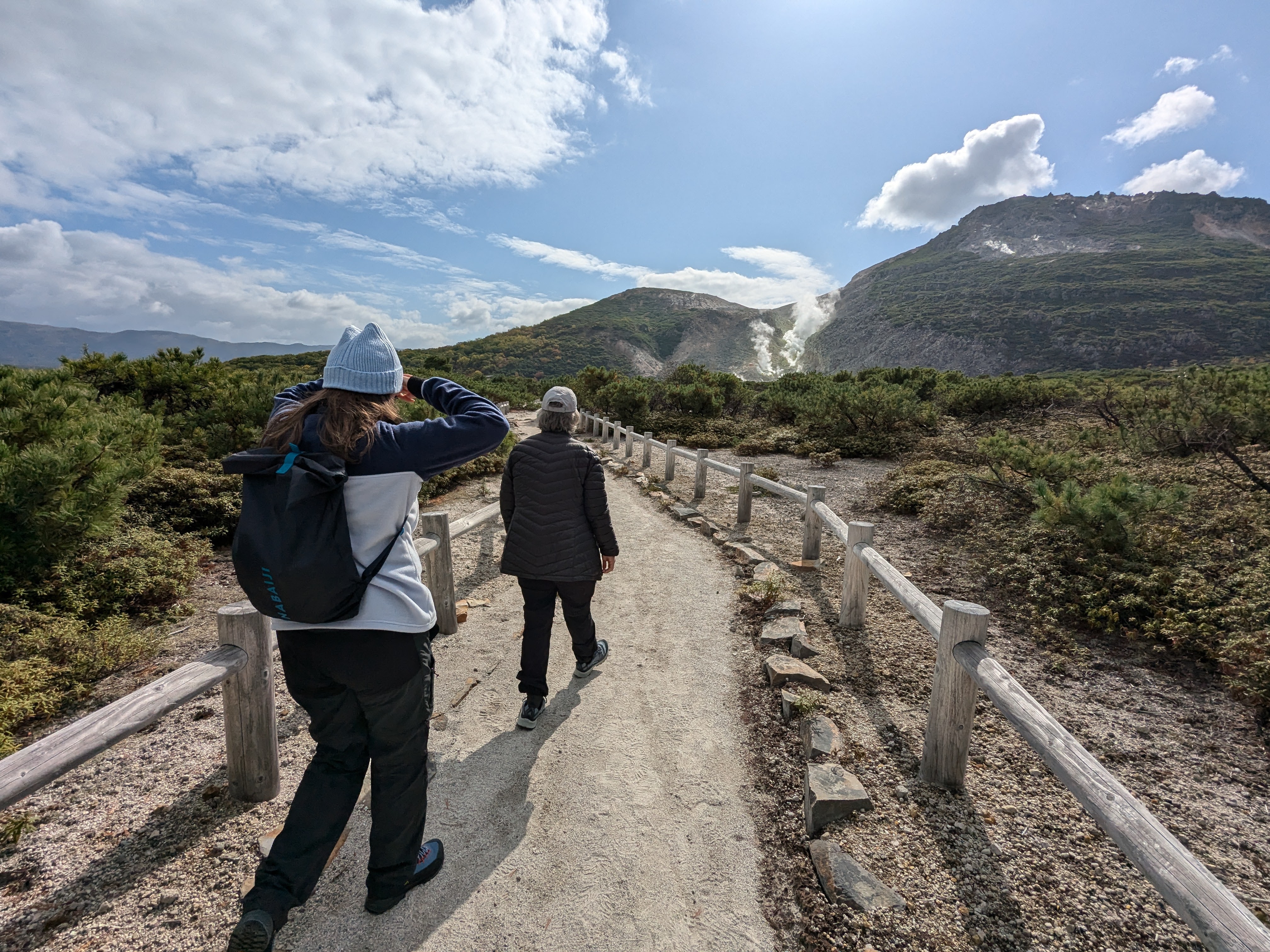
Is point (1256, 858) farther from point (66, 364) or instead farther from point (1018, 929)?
point (66, 364)

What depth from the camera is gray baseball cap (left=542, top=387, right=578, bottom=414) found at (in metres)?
3.13

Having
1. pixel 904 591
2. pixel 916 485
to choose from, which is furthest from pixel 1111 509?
pixel 916 485

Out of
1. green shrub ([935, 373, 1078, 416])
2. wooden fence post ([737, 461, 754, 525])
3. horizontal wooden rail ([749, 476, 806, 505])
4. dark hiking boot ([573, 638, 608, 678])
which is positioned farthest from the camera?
green shrub ([935, 373, 1078, 416])

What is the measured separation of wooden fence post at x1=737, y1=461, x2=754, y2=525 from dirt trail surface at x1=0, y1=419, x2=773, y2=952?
3.71 meters

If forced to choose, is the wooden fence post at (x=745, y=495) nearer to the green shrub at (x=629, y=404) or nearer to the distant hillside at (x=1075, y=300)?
the green shrub at (x=629, y=404)

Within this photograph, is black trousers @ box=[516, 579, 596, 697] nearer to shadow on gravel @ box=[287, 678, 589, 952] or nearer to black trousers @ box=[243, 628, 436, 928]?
shadow on gravel @ box=[287, 678, 589, 952]

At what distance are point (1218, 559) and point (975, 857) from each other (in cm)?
409

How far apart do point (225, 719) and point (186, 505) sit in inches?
190

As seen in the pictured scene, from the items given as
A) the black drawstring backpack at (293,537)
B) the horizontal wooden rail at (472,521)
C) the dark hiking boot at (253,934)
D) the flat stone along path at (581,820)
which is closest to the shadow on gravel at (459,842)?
the flat stone along path at (581,820)

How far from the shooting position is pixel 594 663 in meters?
3.87

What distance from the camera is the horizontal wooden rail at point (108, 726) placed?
1.54 m

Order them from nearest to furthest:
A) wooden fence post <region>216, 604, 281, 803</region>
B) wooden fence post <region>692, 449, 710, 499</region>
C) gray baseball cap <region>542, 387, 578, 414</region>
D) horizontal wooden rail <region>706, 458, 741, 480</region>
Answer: wooden fence post <region>216, 604, 281, 803</region>, gray baseball cap <region>542, 387, 578, 414</region>, horizontal wooden rail <region>706, 458, 741, 480</region>, wooden fence post <region>692, 449, 710, 499</region>

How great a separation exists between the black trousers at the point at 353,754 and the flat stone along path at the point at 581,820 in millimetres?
269

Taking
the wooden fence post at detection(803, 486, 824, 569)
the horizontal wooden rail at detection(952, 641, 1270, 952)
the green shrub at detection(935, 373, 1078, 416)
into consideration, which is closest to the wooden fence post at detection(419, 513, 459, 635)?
the horizontal wooden rail at detection(952, 641, 1270, 952)
